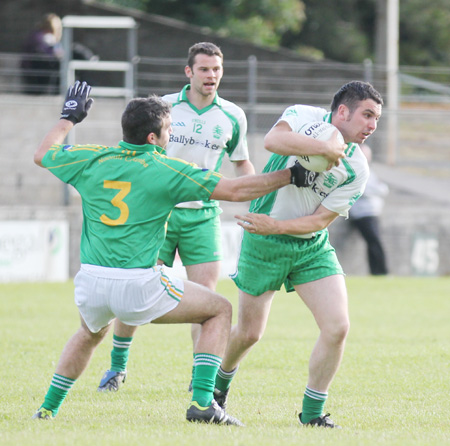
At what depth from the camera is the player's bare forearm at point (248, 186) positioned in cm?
520

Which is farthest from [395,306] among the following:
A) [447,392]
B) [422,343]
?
[447,392]

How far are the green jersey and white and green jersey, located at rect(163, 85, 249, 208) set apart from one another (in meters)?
1.84

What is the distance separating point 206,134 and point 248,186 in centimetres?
191

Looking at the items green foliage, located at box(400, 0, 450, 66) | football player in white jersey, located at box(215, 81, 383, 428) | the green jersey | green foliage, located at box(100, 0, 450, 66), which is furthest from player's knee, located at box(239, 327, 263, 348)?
green foliage, located at box(400, 0, 450, 66)

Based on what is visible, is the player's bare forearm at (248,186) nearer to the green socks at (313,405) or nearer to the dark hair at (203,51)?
the green socks at (313,405)

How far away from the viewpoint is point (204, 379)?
534 centimetres

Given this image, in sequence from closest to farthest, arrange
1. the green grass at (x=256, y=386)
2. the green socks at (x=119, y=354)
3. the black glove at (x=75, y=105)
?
the green grass at (x=256, y=386) < the black glove at (x=75, y=105) < the green socks at (x=119, y=354)

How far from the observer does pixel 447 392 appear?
6719 millimetres

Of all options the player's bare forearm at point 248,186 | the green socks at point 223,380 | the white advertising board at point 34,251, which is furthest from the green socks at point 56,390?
the white advertising board at point 34,251

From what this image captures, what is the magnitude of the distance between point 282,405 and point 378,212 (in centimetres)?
1079

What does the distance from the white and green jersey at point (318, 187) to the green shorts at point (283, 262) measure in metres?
0.11

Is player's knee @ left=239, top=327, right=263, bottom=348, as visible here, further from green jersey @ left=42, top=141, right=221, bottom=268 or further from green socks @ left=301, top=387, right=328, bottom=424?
green jersey @ left=42, top=141, right=221, bottom=268

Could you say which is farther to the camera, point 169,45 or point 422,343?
point 169,45

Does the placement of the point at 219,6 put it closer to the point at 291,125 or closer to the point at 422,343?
the point at 422,343
